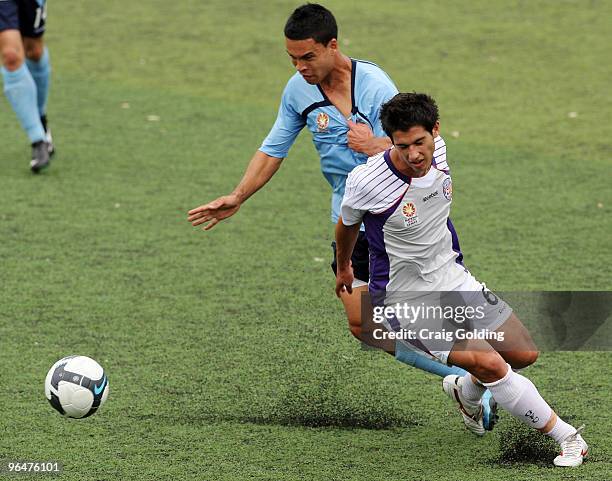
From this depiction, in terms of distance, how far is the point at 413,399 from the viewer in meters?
5.36

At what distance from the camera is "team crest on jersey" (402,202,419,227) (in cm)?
446

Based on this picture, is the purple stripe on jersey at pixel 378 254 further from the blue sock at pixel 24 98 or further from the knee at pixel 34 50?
the knee at pixel 34 50

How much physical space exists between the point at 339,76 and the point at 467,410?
5.08 ft

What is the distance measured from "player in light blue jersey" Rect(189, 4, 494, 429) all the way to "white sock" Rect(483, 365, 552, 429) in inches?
18.0

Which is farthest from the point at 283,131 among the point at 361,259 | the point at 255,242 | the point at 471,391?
the point at 255,242

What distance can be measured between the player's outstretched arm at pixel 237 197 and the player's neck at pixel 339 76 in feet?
1.38

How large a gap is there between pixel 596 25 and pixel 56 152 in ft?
20.9

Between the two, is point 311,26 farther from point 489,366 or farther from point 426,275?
point 489,366

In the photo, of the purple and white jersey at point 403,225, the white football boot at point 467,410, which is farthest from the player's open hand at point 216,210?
the white football boot at point 467,410

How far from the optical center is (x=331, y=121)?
499 centimetres

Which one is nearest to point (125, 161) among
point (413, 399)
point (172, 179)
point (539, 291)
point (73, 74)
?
point (172, 179)

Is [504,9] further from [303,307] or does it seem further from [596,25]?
[303,307]

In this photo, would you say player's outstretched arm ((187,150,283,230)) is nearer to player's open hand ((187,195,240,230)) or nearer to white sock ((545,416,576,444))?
player's open hand ((187,195,240,230))

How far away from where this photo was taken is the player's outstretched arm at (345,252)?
4609mm
